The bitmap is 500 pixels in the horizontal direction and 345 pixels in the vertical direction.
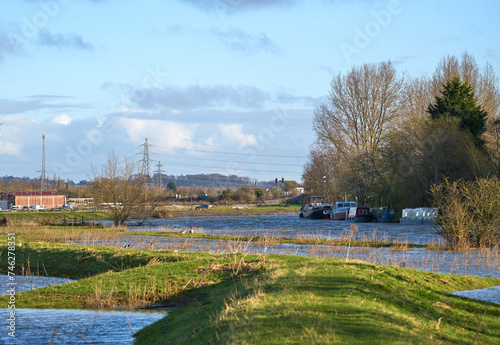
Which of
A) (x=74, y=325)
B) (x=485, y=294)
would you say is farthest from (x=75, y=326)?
(x=485, y=294)

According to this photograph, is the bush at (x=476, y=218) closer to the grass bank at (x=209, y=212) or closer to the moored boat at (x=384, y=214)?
the moored boat at (x=384, y=214)

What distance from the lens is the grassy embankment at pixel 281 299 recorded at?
29.5 feet

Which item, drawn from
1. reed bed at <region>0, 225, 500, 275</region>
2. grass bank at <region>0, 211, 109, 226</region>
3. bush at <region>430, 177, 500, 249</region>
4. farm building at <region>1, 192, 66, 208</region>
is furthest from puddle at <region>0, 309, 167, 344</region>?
farm building at <region>1, 192, 66, 208</region>

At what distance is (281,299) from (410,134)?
48170 mm

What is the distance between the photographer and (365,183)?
74625mm

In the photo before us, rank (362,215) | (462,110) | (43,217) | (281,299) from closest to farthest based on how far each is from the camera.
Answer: (281,299)
(462,110)
(362,215)
(43,217)

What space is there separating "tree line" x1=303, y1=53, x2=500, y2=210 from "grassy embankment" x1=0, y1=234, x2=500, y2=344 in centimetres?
3237

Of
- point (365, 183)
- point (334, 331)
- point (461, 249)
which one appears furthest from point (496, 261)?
point (365, 183)

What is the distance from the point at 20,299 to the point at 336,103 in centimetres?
6504

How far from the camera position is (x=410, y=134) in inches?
2211

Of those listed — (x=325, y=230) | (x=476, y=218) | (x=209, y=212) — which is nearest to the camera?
(x=476, y=218)

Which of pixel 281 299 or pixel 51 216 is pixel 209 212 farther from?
pixel 281 299

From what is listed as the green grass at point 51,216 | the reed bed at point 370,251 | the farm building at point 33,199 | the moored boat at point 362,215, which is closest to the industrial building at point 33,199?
the farm building at point 33,199

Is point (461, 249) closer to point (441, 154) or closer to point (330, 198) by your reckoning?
point (441, 154)
